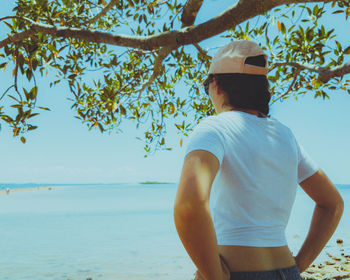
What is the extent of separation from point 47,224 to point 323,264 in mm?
13995

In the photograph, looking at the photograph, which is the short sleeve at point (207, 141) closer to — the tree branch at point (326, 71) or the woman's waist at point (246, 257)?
the woman's waist at point (246, 257)

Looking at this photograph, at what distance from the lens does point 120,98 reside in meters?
4.83

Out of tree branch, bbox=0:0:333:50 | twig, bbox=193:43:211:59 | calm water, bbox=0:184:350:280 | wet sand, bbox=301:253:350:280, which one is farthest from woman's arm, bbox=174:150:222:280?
calm water, bbox=0:184:350:280

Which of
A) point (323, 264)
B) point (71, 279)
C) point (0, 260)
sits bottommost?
point (0, 260)

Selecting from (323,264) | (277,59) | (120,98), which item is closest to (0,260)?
(120,98)

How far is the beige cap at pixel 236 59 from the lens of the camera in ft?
4.44

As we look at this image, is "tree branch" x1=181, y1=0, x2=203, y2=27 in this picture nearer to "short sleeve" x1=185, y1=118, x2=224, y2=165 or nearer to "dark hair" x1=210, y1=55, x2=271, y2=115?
"dark hair" x1=210, y1=55, x2=271, y2=115

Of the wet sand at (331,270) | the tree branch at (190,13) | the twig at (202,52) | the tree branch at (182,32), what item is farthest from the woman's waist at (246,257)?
the wet sand at (331,270)

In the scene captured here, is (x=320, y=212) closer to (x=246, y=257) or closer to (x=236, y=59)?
(x=246, y=257)

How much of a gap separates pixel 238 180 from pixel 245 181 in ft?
0.08

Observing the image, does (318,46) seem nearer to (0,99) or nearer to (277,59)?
(277,59)

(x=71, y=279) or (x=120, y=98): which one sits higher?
(x=120, y=98)

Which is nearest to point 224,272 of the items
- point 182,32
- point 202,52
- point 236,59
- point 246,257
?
point 246,257

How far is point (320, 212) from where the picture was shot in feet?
5.22
